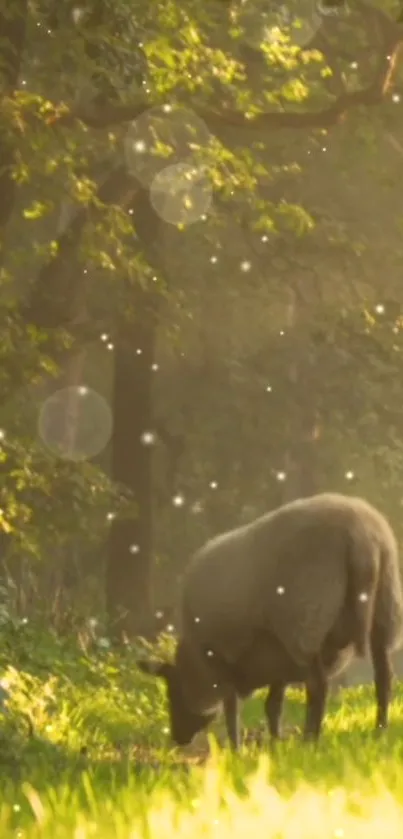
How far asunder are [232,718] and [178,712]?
1158mm

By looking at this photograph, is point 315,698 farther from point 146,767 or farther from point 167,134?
point 167,134

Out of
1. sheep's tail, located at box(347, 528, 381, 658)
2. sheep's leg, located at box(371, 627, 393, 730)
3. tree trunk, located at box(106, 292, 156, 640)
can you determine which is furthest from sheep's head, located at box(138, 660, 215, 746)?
tree trunk, located at box(106, 292, 156, 640)

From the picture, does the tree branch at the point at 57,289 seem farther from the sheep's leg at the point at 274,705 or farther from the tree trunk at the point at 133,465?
the sheep's leg at the point at 274,705

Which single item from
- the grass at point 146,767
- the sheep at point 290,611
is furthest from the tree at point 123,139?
the sheep at point 290,611

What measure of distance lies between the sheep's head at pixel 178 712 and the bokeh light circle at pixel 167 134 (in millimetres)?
5282

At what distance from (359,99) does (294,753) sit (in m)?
8.77

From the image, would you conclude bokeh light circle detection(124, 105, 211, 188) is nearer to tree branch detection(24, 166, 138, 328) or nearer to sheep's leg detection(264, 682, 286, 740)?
tree branch detection(24, 166, 138, 328)

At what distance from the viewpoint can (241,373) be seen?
2497 cm

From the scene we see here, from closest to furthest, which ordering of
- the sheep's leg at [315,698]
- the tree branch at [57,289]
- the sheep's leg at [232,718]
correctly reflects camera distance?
1. the sheep's leg at [315,698]
2. the sheep's leg at [232,718]
3. the tree branch at [57,289]

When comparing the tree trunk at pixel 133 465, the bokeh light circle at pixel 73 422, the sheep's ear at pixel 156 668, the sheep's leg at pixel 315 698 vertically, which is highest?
the sheep's leg at pixel 315 698

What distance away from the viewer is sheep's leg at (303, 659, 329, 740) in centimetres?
1042

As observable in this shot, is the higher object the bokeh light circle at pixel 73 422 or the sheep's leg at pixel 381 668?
the sheep's leg at pixel 381 668

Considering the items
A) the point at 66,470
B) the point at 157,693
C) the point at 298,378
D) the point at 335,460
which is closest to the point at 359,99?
the point at 66,470

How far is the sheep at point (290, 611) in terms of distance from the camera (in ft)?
35.9
